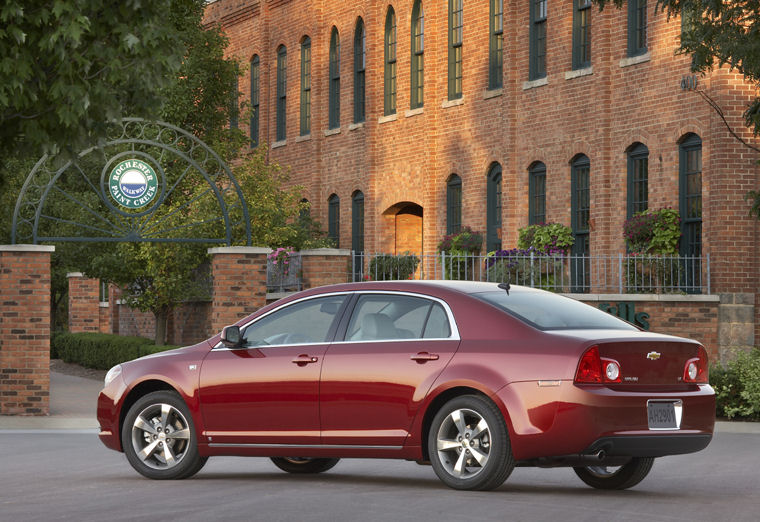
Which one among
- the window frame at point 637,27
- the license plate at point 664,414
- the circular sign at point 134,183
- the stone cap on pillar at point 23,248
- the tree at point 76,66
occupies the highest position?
the window frame at point 637,27

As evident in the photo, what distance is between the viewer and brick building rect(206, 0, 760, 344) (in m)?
24.5

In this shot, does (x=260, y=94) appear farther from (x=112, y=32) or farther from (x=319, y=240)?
(x=112, y=32)

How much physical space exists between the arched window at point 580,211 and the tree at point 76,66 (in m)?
18.4

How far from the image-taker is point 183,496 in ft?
34.7

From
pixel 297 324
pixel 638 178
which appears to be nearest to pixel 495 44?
pixel 638 178

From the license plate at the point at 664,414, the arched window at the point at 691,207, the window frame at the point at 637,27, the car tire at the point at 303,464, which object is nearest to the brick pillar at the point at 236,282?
the arched window at the point at 691,207

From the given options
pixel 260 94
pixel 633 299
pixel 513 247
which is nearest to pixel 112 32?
pixel 633 299

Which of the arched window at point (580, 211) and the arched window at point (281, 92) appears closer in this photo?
the arched window at point (580, 211)

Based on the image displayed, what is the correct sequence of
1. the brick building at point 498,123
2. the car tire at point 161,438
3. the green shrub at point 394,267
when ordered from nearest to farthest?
the car tire at point 161,438, the brick building at point 498,123, the green shrub at point 394,267

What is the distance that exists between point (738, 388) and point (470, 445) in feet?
33.6

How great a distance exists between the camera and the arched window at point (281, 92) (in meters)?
41.7

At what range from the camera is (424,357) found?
1070 centimetres

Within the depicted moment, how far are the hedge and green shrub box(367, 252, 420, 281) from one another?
190 inches

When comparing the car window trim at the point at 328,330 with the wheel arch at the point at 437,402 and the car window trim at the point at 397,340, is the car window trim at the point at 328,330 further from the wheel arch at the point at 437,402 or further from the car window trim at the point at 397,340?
the wheel arch at the point at 437,402
